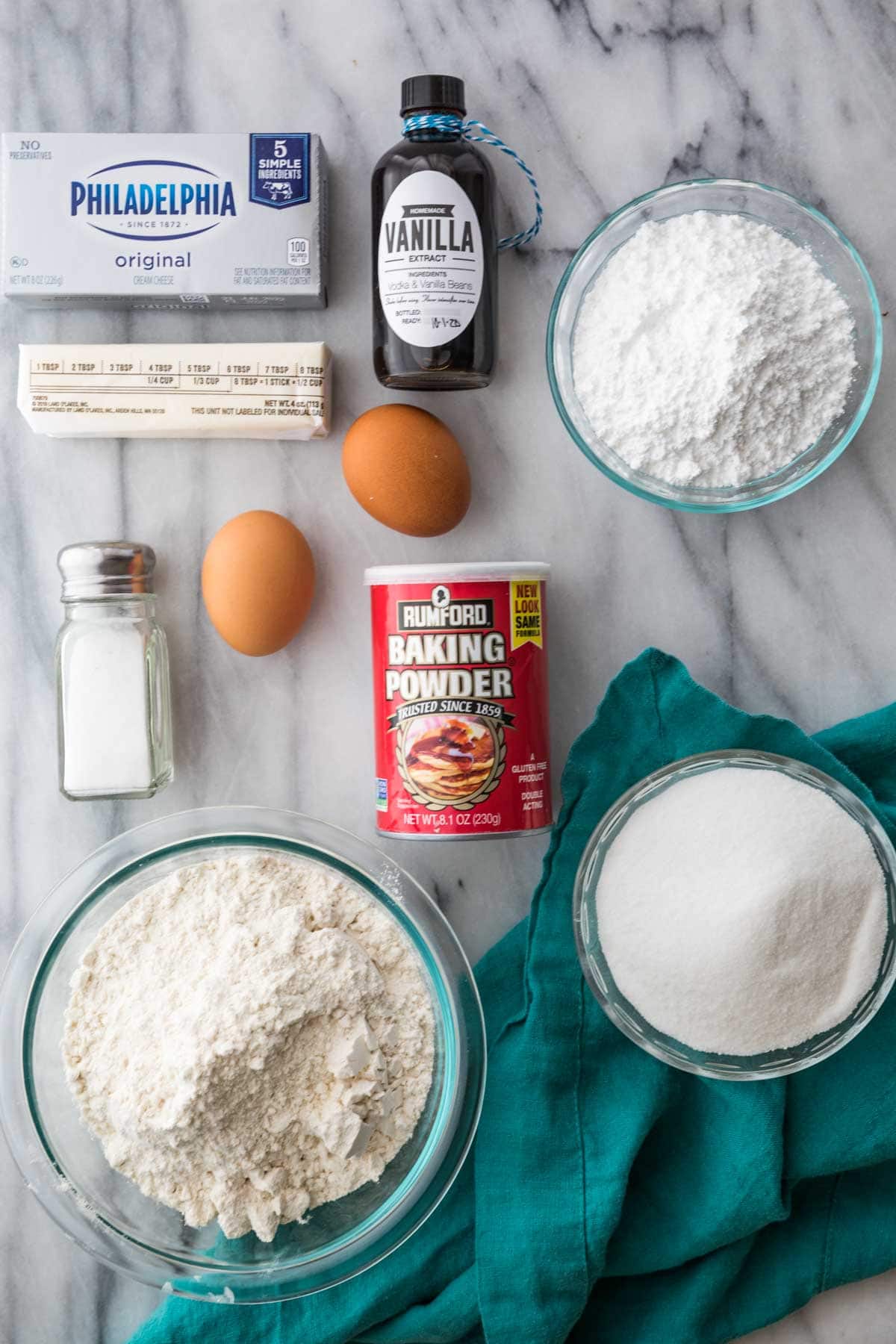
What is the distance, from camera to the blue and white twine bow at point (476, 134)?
873 millimetres

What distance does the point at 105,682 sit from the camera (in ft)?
2.98

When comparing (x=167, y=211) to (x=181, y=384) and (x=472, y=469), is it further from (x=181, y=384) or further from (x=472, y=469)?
(x=472, y=469)

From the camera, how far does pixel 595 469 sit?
3.16 ft

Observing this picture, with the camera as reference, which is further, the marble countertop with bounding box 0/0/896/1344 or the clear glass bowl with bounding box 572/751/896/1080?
the marble countertop with bounding box 0/0/896/1344

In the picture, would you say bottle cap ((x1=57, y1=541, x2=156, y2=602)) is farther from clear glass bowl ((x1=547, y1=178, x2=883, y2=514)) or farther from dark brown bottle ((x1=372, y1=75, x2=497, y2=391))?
clear glass bowl ((x1=547, y1=178, x2=883, y2=514))

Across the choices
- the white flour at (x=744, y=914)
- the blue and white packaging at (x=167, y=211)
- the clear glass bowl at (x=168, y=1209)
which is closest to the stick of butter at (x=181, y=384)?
the blue and white packaging at (x=167, y=211)

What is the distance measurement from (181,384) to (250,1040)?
1.85ft

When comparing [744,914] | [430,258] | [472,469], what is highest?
[430,258]

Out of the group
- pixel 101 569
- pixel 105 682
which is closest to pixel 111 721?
pixel 105 682

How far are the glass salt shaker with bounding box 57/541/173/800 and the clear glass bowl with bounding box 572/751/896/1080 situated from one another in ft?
1.33

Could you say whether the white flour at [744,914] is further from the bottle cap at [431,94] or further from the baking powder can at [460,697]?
the bottle cap at [431,94]

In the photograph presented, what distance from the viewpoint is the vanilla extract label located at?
854 mm

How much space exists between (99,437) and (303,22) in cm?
44

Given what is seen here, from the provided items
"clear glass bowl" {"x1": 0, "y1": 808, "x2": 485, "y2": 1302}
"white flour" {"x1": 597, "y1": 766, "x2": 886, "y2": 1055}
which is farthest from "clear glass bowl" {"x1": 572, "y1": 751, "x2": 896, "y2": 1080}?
"clear glass bowl" {"x1": 0, "y1": 808, "x2": 485, "y2": 1302}
